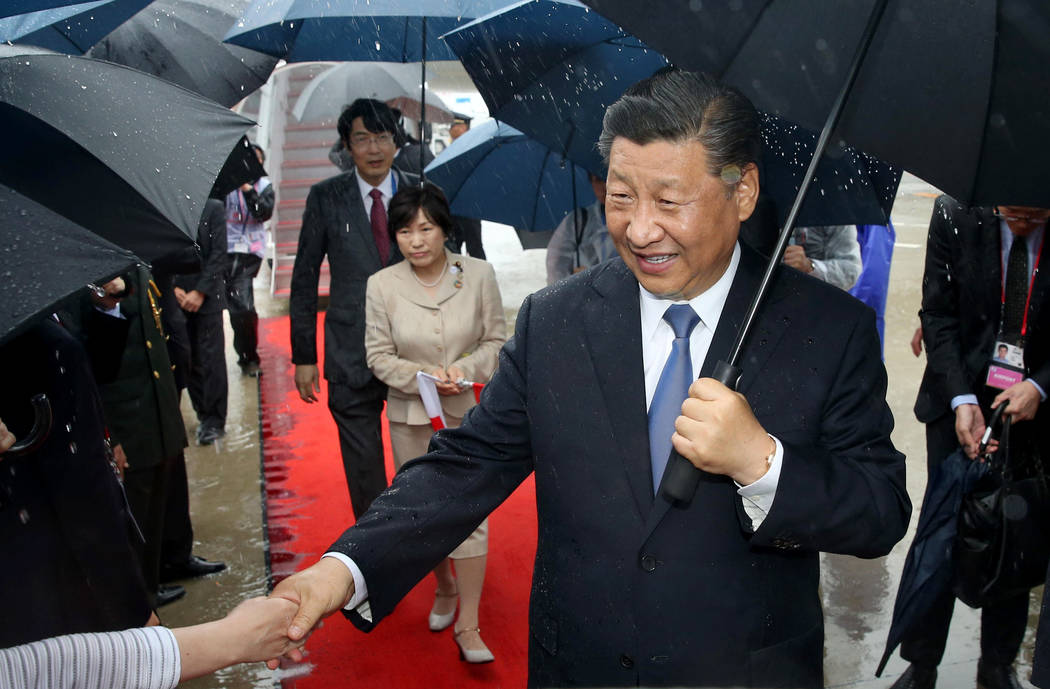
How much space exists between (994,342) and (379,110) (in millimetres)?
3061

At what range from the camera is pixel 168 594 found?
4.96 meters

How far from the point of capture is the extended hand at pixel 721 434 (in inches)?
75.4

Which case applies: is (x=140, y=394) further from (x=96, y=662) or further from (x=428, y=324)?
(x=96, y=662)

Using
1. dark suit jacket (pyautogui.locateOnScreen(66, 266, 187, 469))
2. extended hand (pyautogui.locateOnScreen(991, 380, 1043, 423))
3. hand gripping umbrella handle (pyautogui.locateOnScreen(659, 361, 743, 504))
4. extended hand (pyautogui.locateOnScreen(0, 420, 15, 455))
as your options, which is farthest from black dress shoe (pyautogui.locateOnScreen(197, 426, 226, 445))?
hand gripping umbrella handle (pyautogui.locateOnScreen(659, 361, 743, 504))

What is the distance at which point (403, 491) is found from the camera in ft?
7.88

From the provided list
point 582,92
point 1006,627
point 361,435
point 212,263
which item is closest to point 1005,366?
point 1006,627

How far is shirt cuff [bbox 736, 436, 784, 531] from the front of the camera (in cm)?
197

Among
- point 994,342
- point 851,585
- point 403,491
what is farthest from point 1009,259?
point 403,491

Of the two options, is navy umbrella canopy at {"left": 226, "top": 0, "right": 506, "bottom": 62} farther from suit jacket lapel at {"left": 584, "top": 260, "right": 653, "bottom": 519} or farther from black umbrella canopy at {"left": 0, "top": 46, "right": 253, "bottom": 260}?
suit jacket lapel at {"left": 584, "top": 260, "right": 653, "bottom": 519}

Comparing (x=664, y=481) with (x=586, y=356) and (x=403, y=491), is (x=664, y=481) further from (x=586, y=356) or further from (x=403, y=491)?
(x=403, y=491)

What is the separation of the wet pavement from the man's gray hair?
8.97 ft

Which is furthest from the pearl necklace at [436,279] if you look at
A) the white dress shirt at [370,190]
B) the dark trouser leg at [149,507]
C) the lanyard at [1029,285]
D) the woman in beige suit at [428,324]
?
the lanyard at [1029,285]

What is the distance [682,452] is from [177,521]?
3.85 meters

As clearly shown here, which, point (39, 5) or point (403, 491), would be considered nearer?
point (403, 491)
